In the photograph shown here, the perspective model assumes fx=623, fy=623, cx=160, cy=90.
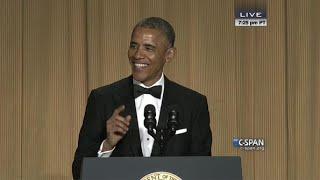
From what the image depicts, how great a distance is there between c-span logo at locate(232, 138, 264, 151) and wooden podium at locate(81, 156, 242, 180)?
1.54 meters

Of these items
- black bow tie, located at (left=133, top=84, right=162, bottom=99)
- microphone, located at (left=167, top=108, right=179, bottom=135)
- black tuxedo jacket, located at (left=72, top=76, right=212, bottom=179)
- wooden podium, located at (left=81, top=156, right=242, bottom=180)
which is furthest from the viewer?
black bow tie, located at (left=133, top=84, right=162, bottom=99)

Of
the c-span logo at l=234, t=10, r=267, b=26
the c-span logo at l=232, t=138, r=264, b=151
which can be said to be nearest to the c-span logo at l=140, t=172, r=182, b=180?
the c-span logo at l=232, t=138, r=264, b=151

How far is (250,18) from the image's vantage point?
3.17 metres

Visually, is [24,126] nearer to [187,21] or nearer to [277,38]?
[187,21]

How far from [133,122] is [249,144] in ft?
3.88

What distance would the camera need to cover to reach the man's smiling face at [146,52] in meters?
2.09

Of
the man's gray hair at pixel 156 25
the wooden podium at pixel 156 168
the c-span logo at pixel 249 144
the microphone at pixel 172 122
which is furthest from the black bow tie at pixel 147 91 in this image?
the c-span logo at pixel 249 144

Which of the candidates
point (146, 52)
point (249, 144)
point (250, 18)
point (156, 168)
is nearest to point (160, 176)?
point (156, 168)

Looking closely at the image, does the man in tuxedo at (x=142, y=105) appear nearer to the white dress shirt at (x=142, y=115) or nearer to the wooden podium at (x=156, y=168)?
the white dress shirt at (x=142, y=115)

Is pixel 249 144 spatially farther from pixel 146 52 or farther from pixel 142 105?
pixel 146 52

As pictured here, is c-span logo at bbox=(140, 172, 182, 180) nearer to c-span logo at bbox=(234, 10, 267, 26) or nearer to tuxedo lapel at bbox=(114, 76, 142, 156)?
tuxedo lapel at bbox=(114, 76, 142, 156)

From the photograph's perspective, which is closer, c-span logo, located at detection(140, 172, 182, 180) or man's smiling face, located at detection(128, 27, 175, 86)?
c-span logo, located at detection(140, 172, 182, 180)

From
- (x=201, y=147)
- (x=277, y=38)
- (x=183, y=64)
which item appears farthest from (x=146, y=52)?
(x=277, y=38)

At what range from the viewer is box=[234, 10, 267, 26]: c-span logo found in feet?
10.4
